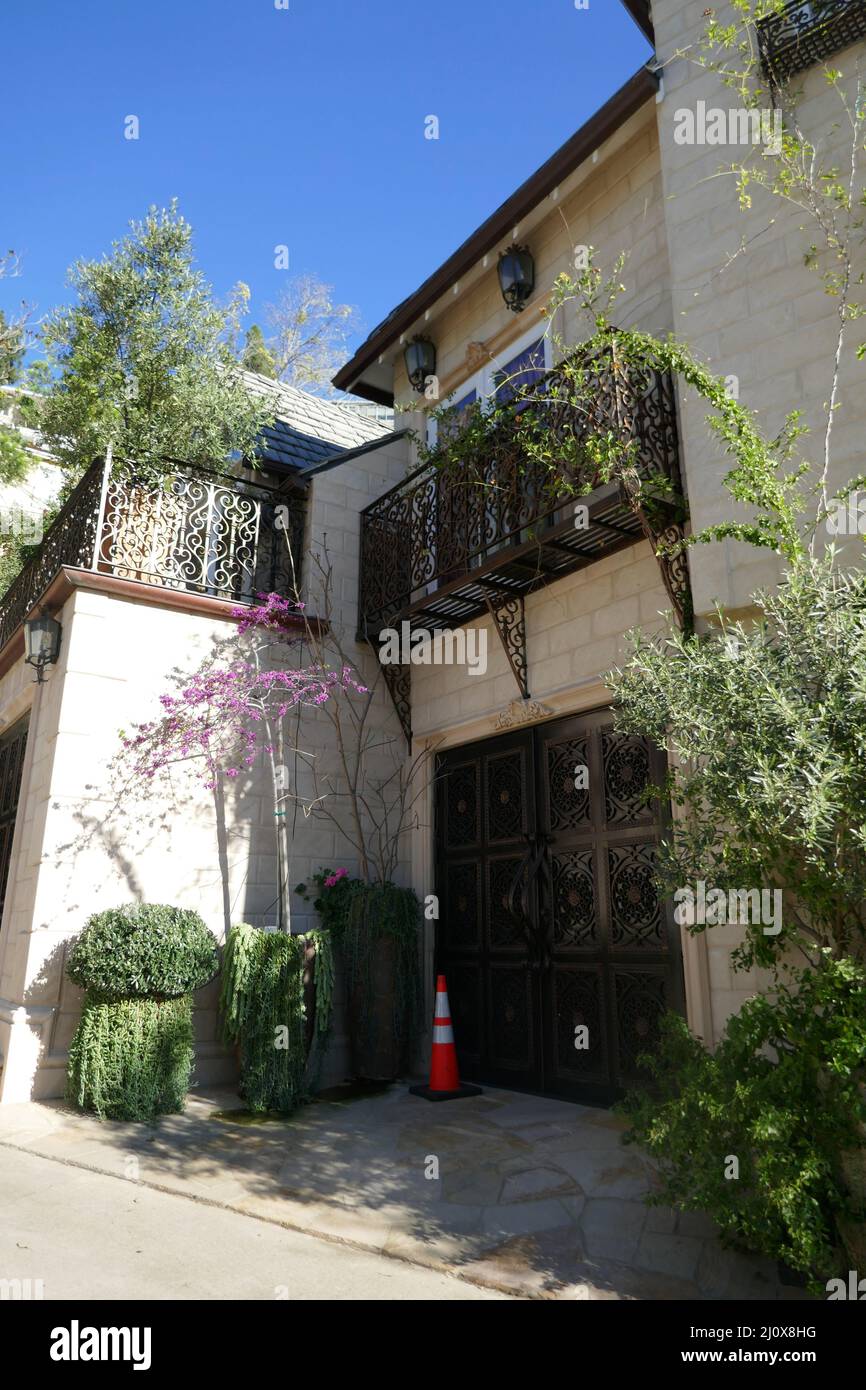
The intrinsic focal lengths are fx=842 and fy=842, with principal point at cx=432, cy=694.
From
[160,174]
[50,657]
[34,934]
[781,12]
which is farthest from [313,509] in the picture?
[781,12]

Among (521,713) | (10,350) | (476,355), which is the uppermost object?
(10,350)

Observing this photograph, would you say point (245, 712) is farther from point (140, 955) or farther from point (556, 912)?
point (556, 912)

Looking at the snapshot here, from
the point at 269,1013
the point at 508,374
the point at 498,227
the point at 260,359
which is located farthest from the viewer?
the point at 260,359

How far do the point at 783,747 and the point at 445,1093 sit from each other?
13.7ft

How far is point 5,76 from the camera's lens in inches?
280

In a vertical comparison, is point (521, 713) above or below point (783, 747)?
above

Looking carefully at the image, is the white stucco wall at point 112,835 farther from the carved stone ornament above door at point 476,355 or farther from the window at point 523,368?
the carved stone ornament above door at point 476,355

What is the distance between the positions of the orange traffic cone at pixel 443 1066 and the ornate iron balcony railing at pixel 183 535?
3.92 m

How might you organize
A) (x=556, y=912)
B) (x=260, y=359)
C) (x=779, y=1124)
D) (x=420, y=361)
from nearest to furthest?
1. (x=779, y=1124)
2. (x=556, y=912)
3. (x=420, y=361)
4. (x=260, y=359)

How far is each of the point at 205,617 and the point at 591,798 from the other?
3635 millimetres

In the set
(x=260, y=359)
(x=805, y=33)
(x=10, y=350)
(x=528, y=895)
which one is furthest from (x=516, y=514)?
(x=260, y=359)

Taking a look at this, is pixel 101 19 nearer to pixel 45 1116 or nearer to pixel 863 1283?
pixel 45 1116

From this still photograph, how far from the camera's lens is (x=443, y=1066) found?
20.4 ft

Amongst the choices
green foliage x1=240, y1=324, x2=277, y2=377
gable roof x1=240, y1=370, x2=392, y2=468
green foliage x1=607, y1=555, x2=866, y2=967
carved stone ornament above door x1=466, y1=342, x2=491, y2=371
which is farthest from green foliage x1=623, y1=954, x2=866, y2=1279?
green foliage x1=240, y1=324, x2=277, y2=377
